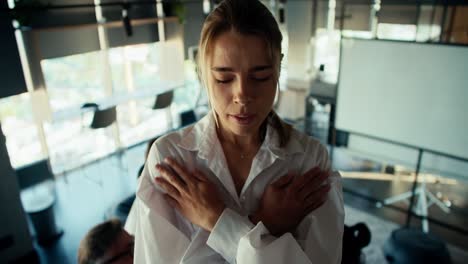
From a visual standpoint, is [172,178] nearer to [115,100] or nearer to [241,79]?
[241,79]

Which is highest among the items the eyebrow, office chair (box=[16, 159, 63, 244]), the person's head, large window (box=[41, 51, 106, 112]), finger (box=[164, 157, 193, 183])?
the eyebrow

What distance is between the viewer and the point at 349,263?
2094 millimetres

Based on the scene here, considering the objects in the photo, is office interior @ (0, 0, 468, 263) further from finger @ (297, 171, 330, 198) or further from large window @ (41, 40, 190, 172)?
finger @ (297, 171, 330, 198)

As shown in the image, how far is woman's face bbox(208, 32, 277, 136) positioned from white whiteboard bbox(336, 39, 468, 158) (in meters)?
3.69

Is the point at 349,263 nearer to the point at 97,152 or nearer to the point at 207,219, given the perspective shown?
the point at 207,219

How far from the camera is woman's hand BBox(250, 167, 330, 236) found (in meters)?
0.76

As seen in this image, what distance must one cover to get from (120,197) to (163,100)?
1822 millimetres

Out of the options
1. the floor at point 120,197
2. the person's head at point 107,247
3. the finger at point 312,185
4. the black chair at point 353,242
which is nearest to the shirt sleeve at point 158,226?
the finger at point 312,185

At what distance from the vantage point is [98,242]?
1.64m

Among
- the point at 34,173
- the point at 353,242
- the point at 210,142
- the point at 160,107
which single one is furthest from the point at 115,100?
the point at 210,142

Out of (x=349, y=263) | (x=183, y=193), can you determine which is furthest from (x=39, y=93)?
(x=183, y=193)

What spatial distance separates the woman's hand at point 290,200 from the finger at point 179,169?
0.55 ft

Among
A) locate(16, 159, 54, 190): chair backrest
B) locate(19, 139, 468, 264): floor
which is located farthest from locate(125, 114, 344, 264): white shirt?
locate(16, 159, 54, 190): chair backrest

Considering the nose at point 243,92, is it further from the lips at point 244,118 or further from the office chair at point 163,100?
the office chair at point 163,100
